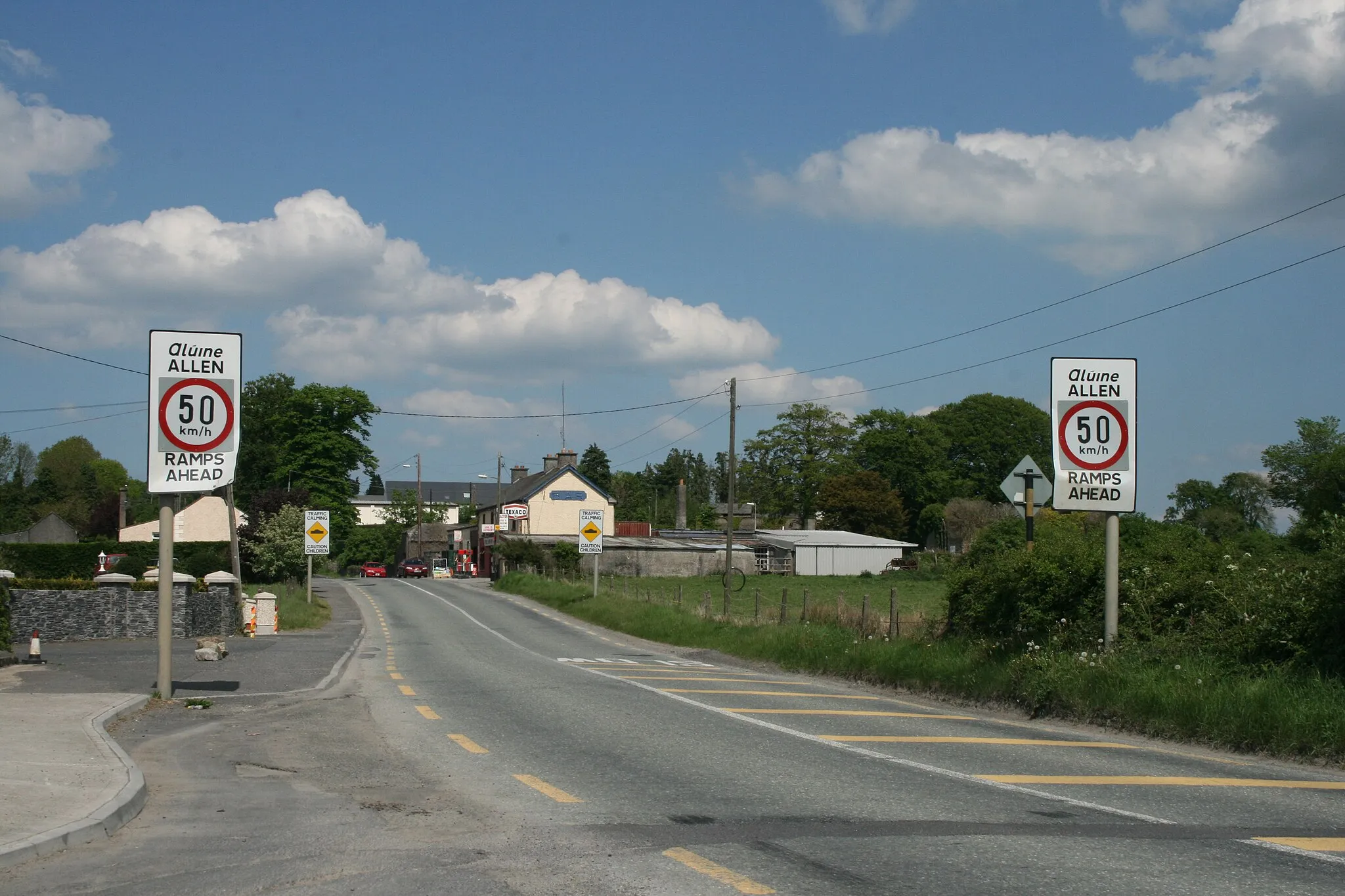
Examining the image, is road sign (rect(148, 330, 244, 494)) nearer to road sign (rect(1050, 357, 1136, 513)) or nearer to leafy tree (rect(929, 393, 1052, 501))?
road sign (rect(1050, 357, 1136, 513))

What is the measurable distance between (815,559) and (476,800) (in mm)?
73083

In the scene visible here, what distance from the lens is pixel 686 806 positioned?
313 inches

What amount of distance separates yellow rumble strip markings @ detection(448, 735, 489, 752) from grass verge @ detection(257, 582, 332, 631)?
21.0 meters

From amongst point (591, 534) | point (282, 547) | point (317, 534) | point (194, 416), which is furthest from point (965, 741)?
point (282, 547)

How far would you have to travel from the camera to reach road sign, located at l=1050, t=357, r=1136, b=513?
578 inches

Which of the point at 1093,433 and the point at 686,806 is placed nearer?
the point at 686,806

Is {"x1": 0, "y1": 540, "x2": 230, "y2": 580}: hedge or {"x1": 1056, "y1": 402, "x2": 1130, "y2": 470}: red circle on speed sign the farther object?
{"x1": 0, "y1": 540, "x2": 230, "y2": 580}: hedge

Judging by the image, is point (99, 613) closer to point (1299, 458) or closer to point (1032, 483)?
point (1032, 483)

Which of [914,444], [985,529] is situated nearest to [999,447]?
[914,444]

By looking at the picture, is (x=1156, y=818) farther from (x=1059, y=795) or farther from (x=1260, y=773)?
(x=1260, y=773)

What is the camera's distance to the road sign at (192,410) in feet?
45.6

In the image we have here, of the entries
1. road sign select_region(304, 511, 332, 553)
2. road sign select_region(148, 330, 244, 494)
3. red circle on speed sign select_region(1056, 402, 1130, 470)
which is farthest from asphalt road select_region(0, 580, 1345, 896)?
road sign select_region(304, 511, 332, 553)

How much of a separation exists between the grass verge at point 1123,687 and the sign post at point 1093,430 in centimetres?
178

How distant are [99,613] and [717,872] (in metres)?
23.9
